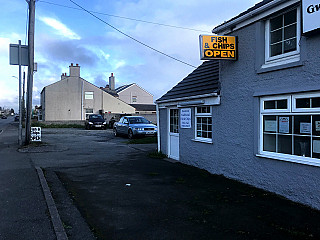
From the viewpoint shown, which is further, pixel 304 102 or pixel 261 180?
pixel 261 180

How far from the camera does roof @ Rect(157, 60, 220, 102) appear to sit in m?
9.02

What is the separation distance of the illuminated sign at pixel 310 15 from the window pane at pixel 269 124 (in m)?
1.97

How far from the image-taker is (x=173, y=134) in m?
11.2

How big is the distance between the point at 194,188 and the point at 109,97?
43.7 metres

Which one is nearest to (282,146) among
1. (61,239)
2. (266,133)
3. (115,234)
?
(266,133)

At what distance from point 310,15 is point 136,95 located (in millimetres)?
60223

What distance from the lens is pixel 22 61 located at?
52.4 ft

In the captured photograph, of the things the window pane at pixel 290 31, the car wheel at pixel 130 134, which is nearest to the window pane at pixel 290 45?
the window pane at pixel 290 31

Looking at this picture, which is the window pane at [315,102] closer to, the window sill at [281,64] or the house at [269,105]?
the house at [269,105]

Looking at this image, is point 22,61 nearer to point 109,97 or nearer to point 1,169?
point 1,169

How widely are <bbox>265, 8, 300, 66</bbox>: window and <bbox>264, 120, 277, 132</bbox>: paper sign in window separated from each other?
128 centimetres

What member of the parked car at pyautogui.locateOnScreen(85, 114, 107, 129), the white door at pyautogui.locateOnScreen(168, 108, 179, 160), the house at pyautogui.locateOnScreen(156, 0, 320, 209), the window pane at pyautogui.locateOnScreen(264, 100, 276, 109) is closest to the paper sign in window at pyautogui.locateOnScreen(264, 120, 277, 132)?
the house at pyautogui.locateOnScreen(156, 0, 320, 209)

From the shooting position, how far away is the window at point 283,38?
20.2 feet

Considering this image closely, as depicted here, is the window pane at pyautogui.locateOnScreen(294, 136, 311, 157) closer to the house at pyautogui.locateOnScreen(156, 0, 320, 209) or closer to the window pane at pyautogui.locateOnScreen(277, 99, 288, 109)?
the house at pyautogui.locateOnScreen(156, 0, 320, 209)
